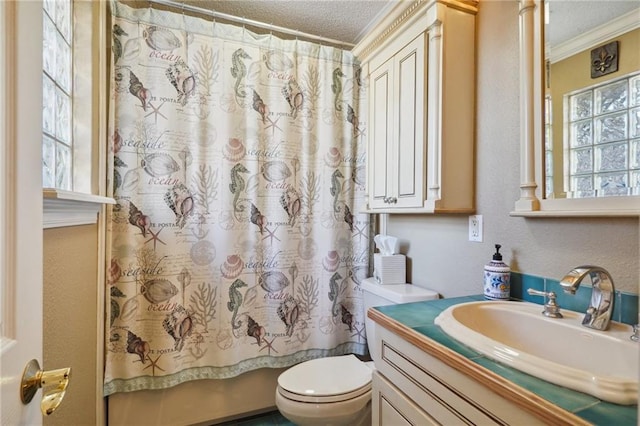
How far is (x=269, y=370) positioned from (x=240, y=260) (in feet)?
2.26

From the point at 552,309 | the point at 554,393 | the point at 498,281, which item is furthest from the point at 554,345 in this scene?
the point at 554,393

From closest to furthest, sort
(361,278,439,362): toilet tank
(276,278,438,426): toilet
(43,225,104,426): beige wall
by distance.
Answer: (43,225,104,426): beige wall
(276,278,438,426): toilet
(361,278,439,362): toilet tank

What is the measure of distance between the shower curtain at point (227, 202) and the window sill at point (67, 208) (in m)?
0.26

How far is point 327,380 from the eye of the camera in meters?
1.38

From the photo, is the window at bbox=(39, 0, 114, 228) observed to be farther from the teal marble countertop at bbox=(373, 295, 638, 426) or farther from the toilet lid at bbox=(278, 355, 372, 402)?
the teal marble countertop at bbox=(373, 295, 638, 426)

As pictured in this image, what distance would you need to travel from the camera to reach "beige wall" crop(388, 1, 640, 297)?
0.88 metres

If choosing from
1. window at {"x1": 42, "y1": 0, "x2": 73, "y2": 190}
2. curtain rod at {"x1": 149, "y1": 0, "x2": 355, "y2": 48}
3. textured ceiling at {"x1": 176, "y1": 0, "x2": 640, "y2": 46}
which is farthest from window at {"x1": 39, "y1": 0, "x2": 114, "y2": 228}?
textured ceiling at {"x1": 176, "y1": 0, "x2": 640, "y2": 46}

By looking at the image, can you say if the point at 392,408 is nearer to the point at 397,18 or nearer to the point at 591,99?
the point at 591,99

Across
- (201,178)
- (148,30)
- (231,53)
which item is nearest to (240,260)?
(201,178)

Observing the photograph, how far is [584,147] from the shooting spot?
0.96m

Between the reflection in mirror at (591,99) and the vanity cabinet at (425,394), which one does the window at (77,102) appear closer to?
the vanity cabinet at (425,394)

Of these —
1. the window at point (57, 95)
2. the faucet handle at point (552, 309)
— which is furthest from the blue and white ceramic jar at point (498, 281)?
the window at point (57, 95)

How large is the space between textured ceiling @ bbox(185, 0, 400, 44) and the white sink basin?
5.23 feet

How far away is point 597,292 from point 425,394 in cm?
53
